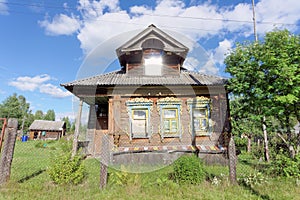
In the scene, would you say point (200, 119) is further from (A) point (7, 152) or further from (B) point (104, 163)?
(A) point (7, 152)

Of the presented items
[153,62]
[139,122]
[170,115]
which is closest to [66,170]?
[139,122]

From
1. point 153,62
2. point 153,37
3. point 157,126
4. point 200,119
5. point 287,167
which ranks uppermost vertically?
point 153,37

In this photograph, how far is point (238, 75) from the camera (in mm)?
6898

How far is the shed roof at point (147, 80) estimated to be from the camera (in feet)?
28.2

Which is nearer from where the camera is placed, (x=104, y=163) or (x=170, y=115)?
(x=104, y=163)

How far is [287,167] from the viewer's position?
448 centimetres

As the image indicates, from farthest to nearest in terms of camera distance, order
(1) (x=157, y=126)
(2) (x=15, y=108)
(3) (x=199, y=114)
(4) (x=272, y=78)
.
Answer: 1. (2) (x=15, y=108)
2. (3) (x=199, y=114)
3. (1) (x=157, y=126)
4. (4) (x=272, y=78)

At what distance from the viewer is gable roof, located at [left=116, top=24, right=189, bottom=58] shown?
1016 centimetres

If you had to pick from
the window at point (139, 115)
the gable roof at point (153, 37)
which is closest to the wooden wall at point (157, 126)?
the window at point (139, 115)

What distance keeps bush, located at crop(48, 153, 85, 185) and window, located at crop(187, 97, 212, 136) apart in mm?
5937

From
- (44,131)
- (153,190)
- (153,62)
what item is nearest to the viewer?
(153,190)

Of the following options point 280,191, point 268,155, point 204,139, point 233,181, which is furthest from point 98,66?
point 268,155

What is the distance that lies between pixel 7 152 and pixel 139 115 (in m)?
5.59

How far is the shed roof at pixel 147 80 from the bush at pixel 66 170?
4.42 m
